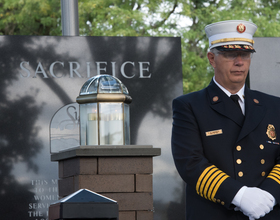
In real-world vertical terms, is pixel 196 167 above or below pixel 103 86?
below

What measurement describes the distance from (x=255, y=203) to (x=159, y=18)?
11.2 metres

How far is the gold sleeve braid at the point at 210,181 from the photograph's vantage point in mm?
2561

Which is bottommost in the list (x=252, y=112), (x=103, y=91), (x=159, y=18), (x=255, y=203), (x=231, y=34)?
(x=255, y=203)

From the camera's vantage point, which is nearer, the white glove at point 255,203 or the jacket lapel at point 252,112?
the white glove at point 255,203

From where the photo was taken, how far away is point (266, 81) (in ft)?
17.2

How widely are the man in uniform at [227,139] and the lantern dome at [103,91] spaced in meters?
0.70

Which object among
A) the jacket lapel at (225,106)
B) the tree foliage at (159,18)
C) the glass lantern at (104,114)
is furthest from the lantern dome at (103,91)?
the tree foliage at (159,18)

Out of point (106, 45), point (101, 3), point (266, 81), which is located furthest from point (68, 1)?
Answer: point (101, 3)

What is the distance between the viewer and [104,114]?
3449 millimetres

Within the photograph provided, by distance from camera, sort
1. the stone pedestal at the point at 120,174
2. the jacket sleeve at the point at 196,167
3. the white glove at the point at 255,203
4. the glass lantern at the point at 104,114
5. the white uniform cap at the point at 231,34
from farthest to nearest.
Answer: the glass lantern at the point at 104,114, the stone pedestal at the point at 120,174, the white uniform cap at the point at 231,34, the jacket sleeve at the point at 196,167, the white glove at the point at 255,203

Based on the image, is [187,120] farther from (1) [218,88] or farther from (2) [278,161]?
(2) [278,161]

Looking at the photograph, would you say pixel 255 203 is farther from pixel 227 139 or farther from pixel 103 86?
pixel 103 86

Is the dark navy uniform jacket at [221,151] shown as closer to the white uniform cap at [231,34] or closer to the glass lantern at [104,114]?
the white uniform cap at [231,34]

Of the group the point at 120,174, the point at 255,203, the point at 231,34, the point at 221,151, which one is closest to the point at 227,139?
the point at 221,151
